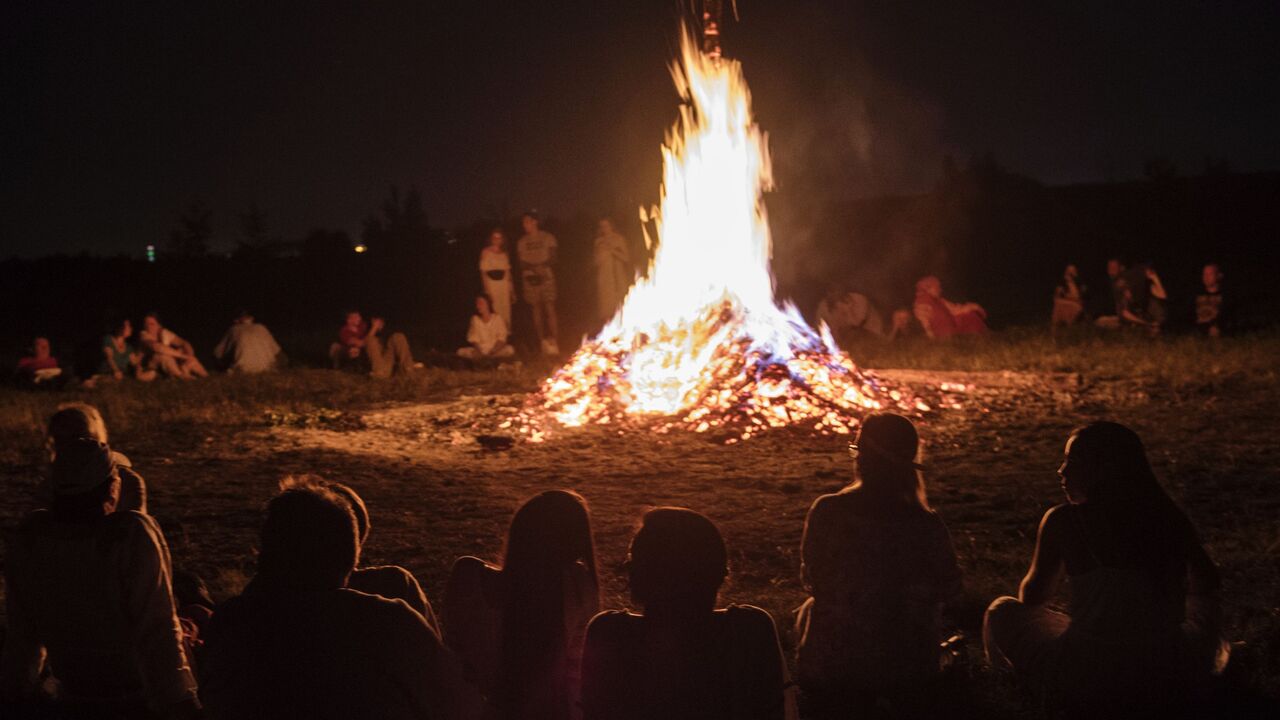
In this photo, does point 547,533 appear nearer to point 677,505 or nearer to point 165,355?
point 677,505

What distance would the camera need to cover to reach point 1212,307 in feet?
56.5

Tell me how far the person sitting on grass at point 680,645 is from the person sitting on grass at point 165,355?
15.6m

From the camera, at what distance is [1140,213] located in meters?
30.2

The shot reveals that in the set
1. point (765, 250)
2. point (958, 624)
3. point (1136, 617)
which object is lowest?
point (958, 624)

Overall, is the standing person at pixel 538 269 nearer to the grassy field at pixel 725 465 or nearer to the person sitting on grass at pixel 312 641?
the grassy field at pixel 725 465

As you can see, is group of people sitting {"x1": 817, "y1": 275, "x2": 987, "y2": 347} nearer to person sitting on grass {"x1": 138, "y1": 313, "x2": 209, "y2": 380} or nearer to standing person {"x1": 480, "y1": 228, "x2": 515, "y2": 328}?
standing person {"x1": 480, "y1": 228, "x2": 515, "y2": 328}

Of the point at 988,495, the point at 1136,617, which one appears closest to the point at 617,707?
the point at 1136,617

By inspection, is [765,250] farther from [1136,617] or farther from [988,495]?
[1136,617]

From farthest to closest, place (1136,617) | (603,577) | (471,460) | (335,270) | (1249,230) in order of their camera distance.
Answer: (335,270) < (1249,230) < (471,460) < (603,577) < (1136,617)

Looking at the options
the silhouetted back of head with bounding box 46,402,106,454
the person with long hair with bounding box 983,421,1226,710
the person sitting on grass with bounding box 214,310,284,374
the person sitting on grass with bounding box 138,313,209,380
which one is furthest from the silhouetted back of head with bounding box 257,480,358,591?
the person sitting on grass with bounding box 214,310,284,374

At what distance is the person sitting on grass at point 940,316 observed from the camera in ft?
60.6

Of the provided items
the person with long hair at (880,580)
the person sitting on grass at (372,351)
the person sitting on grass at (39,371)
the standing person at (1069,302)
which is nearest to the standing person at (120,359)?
the person sitting on grass at (39,371)

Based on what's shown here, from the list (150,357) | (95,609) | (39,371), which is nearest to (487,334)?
(150,357)

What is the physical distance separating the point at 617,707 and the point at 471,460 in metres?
6.99
